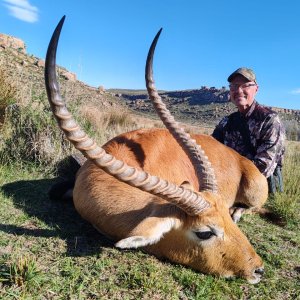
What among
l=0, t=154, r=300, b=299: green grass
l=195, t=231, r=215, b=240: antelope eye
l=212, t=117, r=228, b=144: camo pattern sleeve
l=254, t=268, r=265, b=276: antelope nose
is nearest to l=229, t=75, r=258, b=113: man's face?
l=212, t=117, r=228, b=144: camo pattern sleeve

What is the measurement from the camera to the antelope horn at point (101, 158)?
2453 millimetres

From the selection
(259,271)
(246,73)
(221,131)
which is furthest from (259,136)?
(259,271)

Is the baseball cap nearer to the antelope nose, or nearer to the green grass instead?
the green grass

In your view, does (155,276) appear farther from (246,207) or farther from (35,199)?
(246,207)

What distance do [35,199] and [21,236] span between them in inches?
53.7

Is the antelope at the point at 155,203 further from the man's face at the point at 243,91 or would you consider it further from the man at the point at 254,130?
the man's face at the point at 243,91

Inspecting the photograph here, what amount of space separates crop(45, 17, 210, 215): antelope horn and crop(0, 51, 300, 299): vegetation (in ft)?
2.31

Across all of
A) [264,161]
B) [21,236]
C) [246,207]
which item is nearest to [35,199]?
[21,236]

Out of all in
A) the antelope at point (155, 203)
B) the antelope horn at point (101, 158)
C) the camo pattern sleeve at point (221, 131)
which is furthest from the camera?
the camo pattern sleeve at point (221, 131)

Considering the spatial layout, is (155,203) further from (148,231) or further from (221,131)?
(221,131)

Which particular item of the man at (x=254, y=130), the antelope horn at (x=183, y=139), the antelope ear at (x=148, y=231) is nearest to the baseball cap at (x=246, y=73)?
the man at (x=254, y=130)

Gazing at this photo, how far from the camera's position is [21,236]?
3.94m

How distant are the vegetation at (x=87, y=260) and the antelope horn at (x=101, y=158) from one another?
705mm

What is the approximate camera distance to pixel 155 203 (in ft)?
12.3
